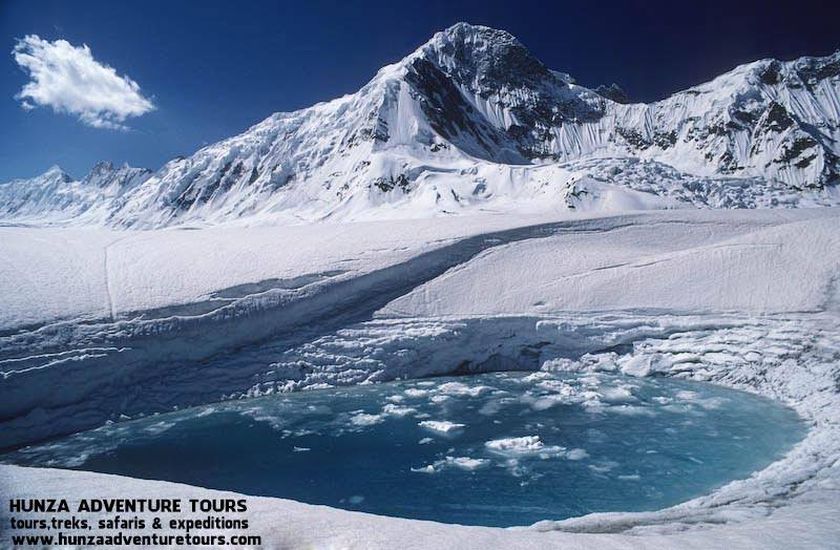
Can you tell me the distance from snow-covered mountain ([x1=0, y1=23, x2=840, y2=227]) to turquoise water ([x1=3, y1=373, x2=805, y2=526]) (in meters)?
55.1

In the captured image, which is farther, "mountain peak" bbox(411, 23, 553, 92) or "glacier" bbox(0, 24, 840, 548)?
"mountain peak" bbox(411, 23, 553, 92)

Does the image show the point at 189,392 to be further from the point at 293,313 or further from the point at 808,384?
the point at 808,384

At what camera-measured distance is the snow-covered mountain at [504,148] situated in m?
76.2

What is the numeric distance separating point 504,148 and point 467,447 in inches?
5255

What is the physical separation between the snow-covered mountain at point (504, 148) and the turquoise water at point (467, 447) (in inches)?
2171

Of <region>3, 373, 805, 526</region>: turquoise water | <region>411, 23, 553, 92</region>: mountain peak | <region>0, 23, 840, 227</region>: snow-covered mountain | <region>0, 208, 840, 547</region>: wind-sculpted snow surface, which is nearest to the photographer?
<region>3, 373, 805, 526</region>: turquoise water

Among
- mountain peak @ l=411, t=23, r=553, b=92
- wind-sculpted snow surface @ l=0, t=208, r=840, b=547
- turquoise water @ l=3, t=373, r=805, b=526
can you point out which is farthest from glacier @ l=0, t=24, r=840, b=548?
mountain peak @ l=411, t=23, r=553, b=92

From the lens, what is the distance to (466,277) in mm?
16047

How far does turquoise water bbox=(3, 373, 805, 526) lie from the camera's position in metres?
7.21

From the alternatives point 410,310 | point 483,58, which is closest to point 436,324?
point 410,310

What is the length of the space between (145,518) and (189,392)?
28.9 feet

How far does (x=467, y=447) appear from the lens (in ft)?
29.4

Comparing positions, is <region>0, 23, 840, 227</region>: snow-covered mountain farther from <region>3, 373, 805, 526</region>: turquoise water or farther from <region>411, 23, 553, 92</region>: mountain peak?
<region>3, 373, 805, 526</region>: turquoise water

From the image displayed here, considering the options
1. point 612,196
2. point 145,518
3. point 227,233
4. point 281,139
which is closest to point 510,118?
point 281,139
